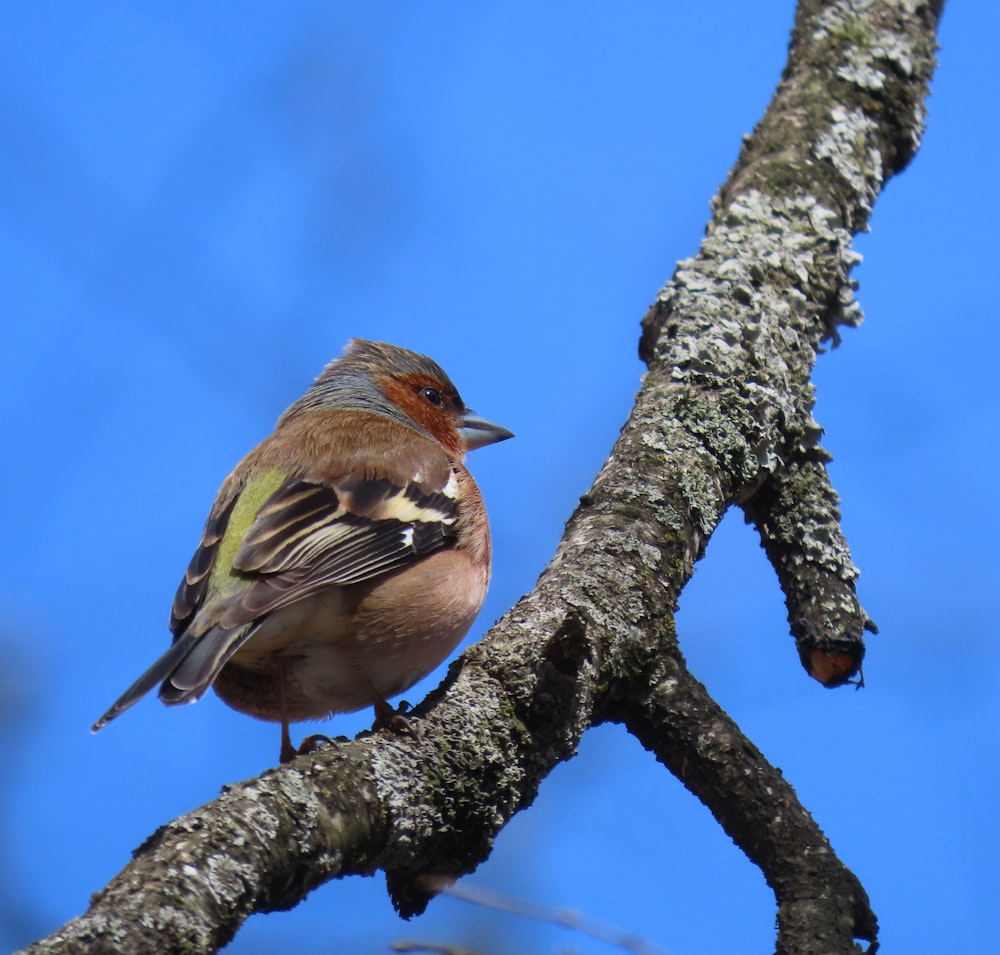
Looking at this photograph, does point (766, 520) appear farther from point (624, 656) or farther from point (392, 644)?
point (392, 644)

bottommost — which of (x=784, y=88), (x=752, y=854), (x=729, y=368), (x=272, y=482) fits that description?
(x=752, y=854)

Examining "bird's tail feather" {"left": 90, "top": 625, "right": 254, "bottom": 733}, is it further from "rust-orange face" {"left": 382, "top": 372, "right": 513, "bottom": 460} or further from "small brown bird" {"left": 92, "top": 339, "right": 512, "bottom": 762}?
"rust-orange face" {"left": 382, "top": 372, "right": 513, "bottom": 460}

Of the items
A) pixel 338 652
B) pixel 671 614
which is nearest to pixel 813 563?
pixel 671 614

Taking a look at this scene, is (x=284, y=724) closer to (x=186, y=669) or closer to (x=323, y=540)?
(x=323, y=540)

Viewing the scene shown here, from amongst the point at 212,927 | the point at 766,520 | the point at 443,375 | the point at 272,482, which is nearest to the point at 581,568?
the point at 766,520

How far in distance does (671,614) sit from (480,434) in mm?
2333

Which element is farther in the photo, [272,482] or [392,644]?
[272,482]

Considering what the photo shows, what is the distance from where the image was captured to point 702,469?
4.17 meters

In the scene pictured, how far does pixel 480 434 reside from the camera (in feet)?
19.4

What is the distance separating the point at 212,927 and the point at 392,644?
1.91m

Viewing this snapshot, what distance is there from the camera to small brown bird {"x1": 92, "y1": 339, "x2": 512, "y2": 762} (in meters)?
3.74

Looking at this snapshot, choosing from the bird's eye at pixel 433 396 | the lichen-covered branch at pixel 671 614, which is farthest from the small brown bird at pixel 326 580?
the bird's eye at pixel 433 396

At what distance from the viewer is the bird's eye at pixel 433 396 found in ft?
19.6

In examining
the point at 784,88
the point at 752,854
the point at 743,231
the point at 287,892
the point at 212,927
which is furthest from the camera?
the point at 784,88
